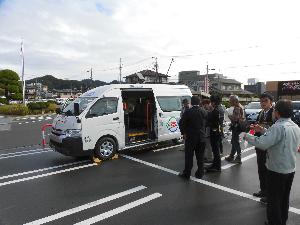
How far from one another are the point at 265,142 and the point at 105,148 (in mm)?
5370

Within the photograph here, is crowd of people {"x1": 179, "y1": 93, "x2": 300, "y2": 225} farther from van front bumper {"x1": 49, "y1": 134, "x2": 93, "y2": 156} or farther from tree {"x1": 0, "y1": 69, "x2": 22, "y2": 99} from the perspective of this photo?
tree {"x1": 0, "y1": 69, "x2": 22, "y2": 99}

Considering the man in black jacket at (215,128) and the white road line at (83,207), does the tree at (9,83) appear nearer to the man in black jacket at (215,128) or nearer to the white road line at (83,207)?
the man in black jacket at (215,128)

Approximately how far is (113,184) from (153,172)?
4.21 feet

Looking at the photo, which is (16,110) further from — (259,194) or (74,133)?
(259,194)

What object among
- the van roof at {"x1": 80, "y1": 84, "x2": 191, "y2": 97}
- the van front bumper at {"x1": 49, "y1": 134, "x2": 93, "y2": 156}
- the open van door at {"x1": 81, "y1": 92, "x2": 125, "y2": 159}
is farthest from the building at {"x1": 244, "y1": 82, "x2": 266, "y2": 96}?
the van front bumper at {"x1": 49, "y1": 134, "x2": 93, "y2": 156}

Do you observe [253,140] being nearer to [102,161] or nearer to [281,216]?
[281,216]

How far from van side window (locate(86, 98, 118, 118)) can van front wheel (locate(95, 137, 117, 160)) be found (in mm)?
745

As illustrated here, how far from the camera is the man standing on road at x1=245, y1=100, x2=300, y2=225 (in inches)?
144

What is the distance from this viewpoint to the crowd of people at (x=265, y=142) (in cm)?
369

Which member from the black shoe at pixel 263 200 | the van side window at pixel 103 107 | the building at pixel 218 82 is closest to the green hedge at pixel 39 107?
the van side window at pixel 103 107

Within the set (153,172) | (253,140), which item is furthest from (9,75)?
(253,140)

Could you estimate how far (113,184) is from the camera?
6191 millimetres

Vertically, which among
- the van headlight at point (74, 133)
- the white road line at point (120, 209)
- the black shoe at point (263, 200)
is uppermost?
the van headlight at point (74, 133)

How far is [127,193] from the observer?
5621mm
